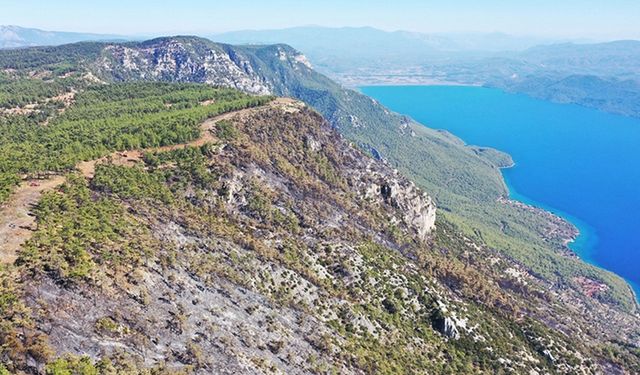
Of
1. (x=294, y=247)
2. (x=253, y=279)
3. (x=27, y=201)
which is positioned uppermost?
(x=27, y=201)

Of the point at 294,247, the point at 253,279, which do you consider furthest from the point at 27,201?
the point at 294,247

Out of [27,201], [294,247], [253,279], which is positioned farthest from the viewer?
[294,247]

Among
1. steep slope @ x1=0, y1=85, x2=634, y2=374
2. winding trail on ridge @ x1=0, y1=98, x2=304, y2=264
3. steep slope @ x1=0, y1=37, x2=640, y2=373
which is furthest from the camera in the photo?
steep slope @ x1=0, y1=37, x2=640, y2=373

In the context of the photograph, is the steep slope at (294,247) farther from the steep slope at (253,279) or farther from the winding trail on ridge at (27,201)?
the winding trail on ridge at (27,201)

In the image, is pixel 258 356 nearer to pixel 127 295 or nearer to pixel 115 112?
pixel 127 295

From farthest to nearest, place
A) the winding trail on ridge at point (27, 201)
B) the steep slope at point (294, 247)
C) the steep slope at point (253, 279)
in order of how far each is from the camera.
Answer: the steep slope at point (294, 247)
the winding trail on ridge at point (27, 201)
the steep slope at point (253, 279)

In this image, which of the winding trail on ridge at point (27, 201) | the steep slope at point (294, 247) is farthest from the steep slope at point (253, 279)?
the winding trail on ridge at point (27, 201)

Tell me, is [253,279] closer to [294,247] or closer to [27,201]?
[294,247]

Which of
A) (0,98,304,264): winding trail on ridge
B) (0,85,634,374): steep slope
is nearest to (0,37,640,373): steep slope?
(0,85,634,374): steep slope

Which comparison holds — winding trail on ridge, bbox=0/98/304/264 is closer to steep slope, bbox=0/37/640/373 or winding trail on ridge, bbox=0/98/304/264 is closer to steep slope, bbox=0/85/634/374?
steep slope, bbox=0/85/634/374

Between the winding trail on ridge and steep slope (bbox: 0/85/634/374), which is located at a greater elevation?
the winding trail on ridge

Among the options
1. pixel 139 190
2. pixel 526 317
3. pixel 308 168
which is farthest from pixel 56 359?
pixel 526 317
